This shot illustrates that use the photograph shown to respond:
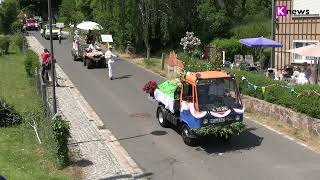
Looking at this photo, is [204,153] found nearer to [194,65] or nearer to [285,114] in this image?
[285,114]

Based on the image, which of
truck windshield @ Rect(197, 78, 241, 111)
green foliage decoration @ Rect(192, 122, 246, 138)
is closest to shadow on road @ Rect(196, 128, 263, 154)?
green foliage decoration @ Rect(192, 122, 246, 138)

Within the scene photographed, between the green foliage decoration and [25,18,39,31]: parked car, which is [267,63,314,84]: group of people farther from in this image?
[25,18,39,31]: parked car

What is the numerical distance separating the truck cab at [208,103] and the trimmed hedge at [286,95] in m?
2.24

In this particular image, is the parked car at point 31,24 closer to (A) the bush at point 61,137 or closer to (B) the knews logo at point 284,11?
(B) the knews logo at point 284,11

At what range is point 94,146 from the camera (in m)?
13.9

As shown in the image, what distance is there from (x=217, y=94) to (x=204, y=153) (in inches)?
67.0

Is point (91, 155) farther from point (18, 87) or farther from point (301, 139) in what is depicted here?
point (18, 87)

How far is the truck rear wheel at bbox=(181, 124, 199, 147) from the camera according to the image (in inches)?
542

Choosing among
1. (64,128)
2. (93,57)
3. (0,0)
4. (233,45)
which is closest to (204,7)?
(233,45)

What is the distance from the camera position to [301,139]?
1436cm

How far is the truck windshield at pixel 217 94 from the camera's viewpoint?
44.5 feet

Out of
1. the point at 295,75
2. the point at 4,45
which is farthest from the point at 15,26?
the point at 295,75

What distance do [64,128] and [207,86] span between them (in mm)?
4169

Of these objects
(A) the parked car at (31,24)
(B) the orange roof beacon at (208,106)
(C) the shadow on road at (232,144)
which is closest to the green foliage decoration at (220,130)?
(B) the orange roof beacon at (208,106)
